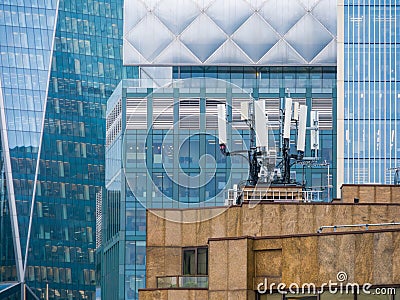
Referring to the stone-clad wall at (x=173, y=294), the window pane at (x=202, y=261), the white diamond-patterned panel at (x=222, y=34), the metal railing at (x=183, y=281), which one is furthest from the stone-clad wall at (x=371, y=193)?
the white diamond-patterned panel at (x=222, y=34)

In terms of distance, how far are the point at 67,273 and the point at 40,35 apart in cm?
2896

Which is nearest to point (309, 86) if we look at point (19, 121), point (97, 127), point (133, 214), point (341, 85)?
point (341, 85)

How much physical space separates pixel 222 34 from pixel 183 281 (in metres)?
76.7

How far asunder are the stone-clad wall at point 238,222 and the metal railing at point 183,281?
0.89 meters

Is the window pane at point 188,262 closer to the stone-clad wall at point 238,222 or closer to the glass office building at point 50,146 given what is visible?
the stone-clad wall at point 238,222

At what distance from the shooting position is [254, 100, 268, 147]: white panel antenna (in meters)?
52.4

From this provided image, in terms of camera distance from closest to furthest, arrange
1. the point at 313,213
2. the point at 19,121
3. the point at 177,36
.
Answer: the point at 313,213 < the point at 177,36 < the point at 19,121

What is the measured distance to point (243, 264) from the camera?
42.9 metres

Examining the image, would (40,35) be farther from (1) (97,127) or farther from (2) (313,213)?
(2) (313,213)

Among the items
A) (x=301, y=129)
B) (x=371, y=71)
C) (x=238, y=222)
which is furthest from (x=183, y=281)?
(x=371, y=71)

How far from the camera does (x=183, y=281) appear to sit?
49.4m

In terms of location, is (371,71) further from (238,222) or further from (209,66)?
(238,222)

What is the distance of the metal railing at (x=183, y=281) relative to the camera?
48263mm

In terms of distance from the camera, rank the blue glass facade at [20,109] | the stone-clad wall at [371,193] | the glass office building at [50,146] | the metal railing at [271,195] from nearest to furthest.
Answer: the stone-clad wall at [371,193] < the metal railing at [271,195] < the blue glass facade at [20,109] < the glass office building at [50,146]
